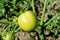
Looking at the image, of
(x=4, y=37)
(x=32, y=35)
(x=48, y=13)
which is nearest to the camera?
(x=4, y=37)

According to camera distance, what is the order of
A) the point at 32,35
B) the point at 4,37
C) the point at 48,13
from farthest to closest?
the point at 48,13 < the point at 32,35 < the point at 4,37

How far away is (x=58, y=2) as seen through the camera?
312 cm

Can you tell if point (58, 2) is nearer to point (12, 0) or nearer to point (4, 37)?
point (12, 0)

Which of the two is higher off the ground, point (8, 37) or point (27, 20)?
point (27, 20)

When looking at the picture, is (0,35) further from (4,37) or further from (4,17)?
(4,17)

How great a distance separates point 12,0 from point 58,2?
1.92ft

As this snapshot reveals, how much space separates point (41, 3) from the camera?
313 cm

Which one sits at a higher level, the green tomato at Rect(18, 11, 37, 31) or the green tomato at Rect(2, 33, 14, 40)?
the green tomato at Rect(18, 11, 37, 31)

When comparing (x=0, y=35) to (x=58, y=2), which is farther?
(x=58, y=2)

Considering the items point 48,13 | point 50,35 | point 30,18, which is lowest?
point 50,35

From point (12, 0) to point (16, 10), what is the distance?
0.17 metres

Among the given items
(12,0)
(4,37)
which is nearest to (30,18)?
(4,37)

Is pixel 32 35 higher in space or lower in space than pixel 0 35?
lower

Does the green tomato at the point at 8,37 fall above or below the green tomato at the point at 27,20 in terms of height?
below
